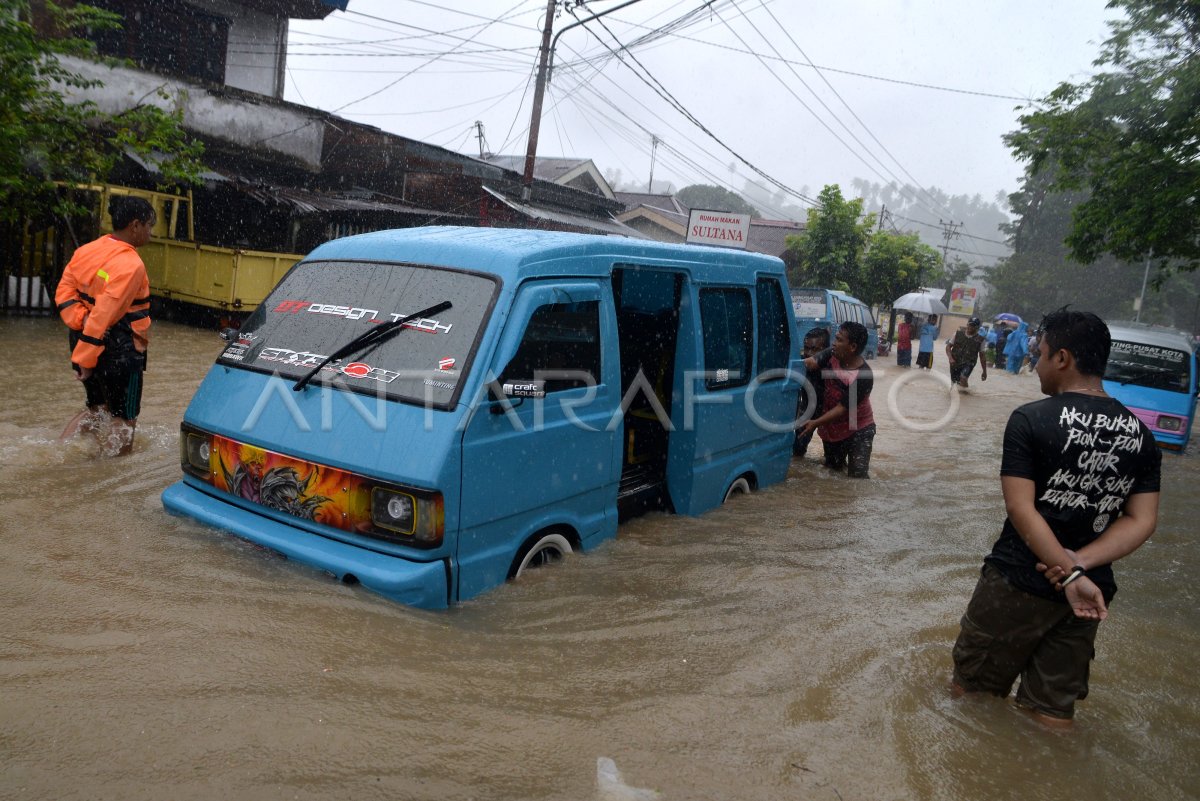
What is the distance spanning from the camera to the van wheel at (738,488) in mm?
6185

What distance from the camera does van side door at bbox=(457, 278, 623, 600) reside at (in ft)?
12.0

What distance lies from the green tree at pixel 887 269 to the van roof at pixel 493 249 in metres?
26.6

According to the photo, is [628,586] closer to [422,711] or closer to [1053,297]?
[422,711]

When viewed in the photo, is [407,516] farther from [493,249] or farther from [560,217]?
[560,217]

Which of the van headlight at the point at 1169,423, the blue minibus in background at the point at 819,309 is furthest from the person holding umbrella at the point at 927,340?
the van headlight at the point at 1169,423

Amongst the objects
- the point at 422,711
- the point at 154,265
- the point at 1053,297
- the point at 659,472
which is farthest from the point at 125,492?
the point at 1053,297

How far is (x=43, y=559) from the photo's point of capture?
3.67 metres

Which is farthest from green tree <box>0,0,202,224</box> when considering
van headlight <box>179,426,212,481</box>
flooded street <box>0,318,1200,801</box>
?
van headlight <box>179,426,212,481</box>

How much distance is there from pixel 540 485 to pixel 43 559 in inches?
84.6

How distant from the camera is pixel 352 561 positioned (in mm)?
3459

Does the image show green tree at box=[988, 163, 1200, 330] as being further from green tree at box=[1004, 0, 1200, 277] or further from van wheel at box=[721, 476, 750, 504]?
van wheel at box=[721, 476, 750, 504]

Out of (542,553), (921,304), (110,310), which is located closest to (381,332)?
(542,553)

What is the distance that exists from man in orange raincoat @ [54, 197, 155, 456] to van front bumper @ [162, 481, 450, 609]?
1.87 metres

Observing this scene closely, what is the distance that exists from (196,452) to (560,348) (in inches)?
70.5
